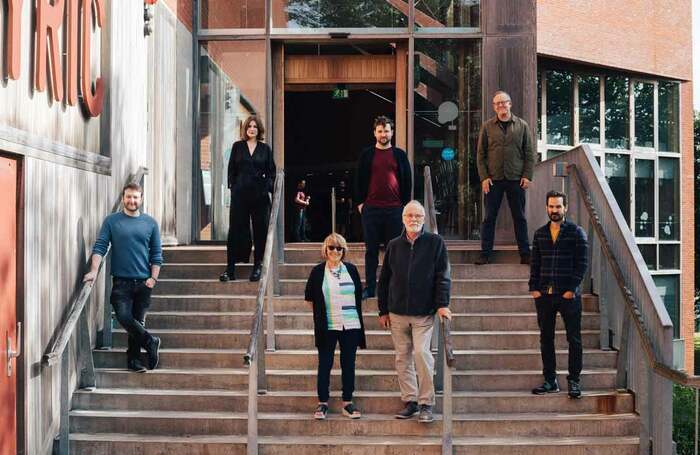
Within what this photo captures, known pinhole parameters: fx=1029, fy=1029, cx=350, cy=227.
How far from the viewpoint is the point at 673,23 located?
20.3 meters

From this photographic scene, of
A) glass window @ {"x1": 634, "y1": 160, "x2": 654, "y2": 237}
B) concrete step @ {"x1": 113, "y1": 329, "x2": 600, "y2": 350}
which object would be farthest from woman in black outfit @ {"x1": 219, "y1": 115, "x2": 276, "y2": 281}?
glass window @ {"x1": 634, "y1": 160, "x2": 654, "y2": 237}

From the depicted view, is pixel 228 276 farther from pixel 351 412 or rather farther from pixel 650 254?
pixel 650 254

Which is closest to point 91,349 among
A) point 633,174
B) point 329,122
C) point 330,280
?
point 330,280

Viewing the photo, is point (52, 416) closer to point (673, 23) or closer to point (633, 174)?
point (633, 174)

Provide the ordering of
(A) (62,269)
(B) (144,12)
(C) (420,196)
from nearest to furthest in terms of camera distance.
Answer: (A) (62,269) < (B) (144,12) < (C) (420,196)

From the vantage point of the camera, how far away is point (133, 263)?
8.61 meters

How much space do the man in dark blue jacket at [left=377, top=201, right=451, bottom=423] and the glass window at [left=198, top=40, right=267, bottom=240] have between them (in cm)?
567

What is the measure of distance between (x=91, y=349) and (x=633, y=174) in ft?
44.4

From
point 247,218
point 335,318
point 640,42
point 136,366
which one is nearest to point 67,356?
point 136,366

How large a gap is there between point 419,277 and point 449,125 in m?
5.74

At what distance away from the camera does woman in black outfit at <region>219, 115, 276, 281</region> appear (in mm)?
9859

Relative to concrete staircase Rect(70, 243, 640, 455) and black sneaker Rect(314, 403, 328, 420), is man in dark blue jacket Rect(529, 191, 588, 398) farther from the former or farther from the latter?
black sneaker Rect(314, 403, 328, 420)

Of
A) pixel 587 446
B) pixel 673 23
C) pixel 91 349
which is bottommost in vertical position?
pixel 587 446

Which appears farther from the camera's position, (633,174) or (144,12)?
(633,174)
